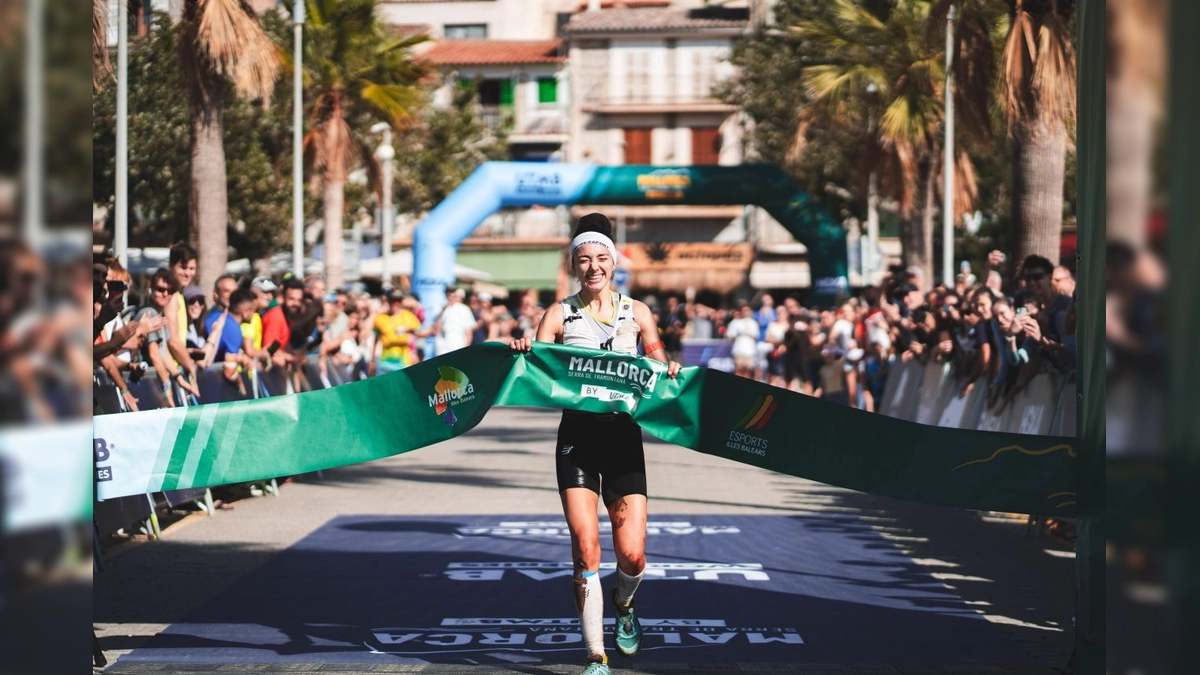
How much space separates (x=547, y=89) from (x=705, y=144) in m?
7.53

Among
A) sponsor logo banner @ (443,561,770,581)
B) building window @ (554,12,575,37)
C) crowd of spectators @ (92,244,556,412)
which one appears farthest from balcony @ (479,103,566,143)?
sponsor logo banner @ (443,561,770,581)

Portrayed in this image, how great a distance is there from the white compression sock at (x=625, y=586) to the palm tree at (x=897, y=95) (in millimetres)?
20553

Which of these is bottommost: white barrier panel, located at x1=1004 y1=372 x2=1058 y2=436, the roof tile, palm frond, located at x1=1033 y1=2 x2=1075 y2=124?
white barrier panel, located at x1=1004 y1=372 x2=1058 y2=436

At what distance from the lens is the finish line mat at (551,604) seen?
25.4ft

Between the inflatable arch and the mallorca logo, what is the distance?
79.3 feet

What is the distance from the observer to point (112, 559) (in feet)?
36.2

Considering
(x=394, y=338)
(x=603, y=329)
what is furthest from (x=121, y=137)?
(x=603, y=329)

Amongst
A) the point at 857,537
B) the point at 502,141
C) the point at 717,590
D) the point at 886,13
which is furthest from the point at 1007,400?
the point at 502,141

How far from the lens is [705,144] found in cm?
7244

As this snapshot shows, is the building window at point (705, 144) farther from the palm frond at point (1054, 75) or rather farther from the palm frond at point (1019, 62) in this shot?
the palm frond at point (1054, 75)

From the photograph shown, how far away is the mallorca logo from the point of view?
7.45 metres

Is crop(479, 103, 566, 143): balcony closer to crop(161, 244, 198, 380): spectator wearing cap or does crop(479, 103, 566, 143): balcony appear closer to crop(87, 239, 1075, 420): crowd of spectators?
crop(87, 239, 1075, 420): crowd of spectators

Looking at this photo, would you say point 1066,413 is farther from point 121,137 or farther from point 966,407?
point 121,137

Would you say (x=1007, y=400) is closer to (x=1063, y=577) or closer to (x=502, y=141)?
(x=1063, y=577)
